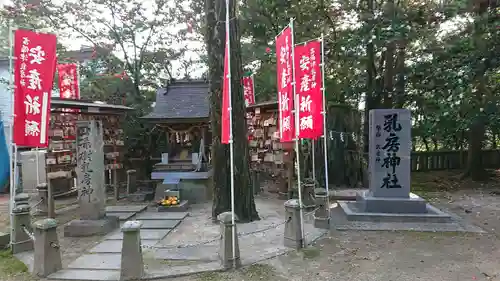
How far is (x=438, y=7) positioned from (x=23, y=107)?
36.6ft

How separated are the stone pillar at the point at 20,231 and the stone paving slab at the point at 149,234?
1260 mm

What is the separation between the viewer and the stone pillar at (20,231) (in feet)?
18.5

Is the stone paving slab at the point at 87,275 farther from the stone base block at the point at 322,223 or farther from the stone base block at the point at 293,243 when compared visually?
the stone base block at the point at 322,223

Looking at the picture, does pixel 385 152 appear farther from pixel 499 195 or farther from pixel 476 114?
pixel 499 195

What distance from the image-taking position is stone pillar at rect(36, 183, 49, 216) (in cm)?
834

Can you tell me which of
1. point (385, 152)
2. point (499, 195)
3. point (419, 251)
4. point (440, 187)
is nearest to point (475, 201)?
point (499, 195)

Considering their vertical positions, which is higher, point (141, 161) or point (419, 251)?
point (141, 161)

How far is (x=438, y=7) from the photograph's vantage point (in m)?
10.1

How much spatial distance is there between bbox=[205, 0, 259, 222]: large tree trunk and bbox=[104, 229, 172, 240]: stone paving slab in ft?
4.03

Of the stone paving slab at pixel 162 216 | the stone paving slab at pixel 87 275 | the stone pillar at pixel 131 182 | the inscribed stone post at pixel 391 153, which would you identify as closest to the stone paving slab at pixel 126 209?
the stone paving slab at pixel 162 216

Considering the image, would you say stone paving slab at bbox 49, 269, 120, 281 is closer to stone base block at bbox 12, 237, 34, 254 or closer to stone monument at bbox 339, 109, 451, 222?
stone base block at bbox 12, 237, 34, 254

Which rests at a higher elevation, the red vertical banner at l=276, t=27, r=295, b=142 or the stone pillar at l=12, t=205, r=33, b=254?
the red vertical banner at l=276, t=27, r=295, b=142

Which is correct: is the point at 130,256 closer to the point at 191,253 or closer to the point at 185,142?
the point at 191,253

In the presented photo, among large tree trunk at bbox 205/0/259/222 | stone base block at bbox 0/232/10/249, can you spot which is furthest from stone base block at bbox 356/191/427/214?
stone base block at bbox 0/232/10/249
